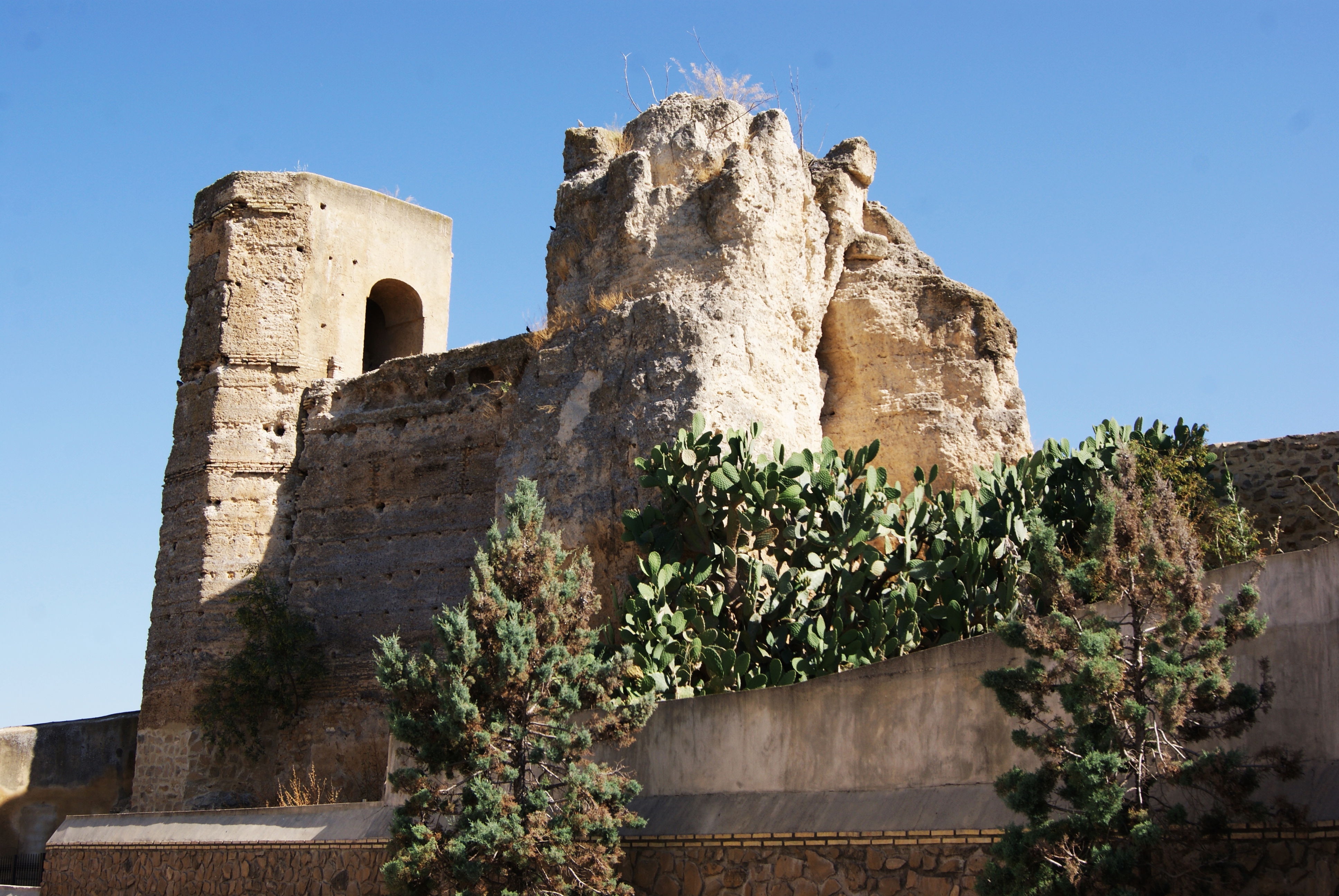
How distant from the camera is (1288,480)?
11977 millimetres

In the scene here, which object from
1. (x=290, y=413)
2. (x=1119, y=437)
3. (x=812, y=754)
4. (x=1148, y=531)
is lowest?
(x=812, y=754)

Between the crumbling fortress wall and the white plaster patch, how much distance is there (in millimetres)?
33

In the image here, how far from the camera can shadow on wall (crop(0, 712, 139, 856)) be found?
15.8 m

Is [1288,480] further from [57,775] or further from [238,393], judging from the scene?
[57,775]

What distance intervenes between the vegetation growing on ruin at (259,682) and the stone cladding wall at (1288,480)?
9.42 m

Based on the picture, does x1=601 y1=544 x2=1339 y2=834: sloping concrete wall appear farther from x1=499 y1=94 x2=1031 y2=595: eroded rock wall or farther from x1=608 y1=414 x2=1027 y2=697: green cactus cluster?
x1=499 y1=94 x2=1031 y2=595: eroded rock wall

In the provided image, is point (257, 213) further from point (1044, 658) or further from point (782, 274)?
point (1044, 658)

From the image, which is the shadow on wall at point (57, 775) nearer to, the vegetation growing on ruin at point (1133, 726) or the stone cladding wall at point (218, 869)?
the stone cladding wall at point (218, 869)

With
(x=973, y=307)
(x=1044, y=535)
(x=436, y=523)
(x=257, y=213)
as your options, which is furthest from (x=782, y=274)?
(x=257, y=213)

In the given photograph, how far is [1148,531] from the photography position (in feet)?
19.6

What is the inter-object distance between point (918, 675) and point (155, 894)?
7.49 meters

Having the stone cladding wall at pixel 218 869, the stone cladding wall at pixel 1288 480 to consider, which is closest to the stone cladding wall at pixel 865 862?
the stone cladding wall at pixel 218 869

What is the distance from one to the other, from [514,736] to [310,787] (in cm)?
678

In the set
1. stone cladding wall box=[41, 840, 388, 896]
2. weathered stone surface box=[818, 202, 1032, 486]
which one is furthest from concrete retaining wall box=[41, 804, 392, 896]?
weathered stone surface box=[818, 202, 1032, 486]
